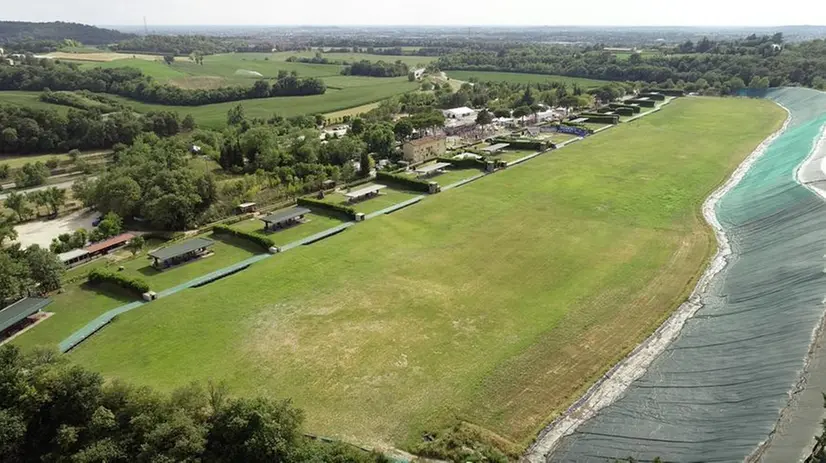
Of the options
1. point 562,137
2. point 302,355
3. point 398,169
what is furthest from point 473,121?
point 302,355

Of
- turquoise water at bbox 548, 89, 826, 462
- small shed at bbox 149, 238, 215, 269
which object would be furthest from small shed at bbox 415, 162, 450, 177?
turquoise water at bbox 548, 89, 826, 462

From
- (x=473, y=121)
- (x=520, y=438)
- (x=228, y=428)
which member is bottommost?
(x=520, y=438)

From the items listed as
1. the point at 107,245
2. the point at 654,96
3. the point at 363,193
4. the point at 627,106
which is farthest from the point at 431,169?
the point at 654,96

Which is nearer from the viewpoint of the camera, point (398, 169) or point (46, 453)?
point (46, 453)

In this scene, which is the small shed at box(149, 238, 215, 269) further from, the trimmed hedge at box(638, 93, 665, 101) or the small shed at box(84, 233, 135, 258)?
the trimmed hedge at box(638, 93, 665, 101)

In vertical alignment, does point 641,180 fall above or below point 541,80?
below

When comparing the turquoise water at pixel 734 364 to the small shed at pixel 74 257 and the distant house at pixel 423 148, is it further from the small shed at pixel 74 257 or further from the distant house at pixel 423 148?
the distant house at pixel 423 148

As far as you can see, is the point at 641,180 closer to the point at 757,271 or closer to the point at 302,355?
the point at 757,271
